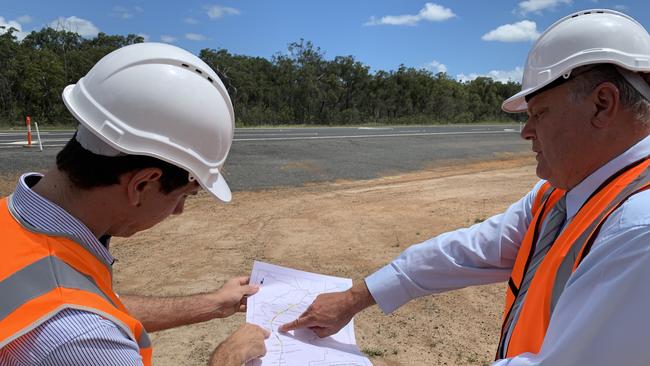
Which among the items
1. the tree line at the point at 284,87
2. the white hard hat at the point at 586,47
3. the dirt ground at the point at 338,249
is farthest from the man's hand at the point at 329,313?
the tree line at the point at 284,87

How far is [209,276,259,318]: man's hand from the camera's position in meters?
2.31

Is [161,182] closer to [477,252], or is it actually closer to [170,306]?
[170,306]

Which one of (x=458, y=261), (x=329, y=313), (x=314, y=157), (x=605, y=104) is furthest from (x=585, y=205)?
(x=314, y=157)

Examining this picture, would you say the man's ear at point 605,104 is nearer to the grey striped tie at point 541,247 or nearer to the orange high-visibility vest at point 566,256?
the orange high-visibility vest at point 566,256

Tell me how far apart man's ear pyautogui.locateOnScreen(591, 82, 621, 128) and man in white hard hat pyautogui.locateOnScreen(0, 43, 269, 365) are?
1.25 metres

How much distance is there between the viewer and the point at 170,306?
7.39ft

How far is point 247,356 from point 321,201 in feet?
21.5

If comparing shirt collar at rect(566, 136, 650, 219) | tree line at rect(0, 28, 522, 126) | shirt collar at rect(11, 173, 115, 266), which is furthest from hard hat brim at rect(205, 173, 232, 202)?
tree line at rect(0, 28, 522, 126)

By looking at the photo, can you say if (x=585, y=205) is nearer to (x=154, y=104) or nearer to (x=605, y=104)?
(x=605, y=104)

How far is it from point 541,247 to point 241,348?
47.6 inches

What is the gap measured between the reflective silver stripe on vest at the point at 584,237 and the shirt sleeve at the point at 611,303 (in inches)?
3.8

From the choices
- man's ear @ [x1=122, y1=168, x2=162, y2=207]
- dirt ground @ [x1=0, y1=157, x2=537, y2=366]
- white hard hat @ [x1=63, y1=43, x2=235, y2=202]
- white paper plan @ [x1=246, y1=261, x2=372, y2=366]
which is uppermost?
white hard hat @ [x1=63, y1=43, x2=235, y2=202]

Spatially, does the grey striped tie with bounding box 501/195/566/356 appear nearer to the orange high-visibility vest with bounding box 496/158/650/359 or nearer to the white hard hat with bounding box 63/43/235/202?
the orange high-visibility vest with bounding box 496/158/650/359

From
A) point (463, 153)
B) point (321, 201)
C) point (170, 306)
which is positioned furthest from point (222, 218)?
point (463, 153)
